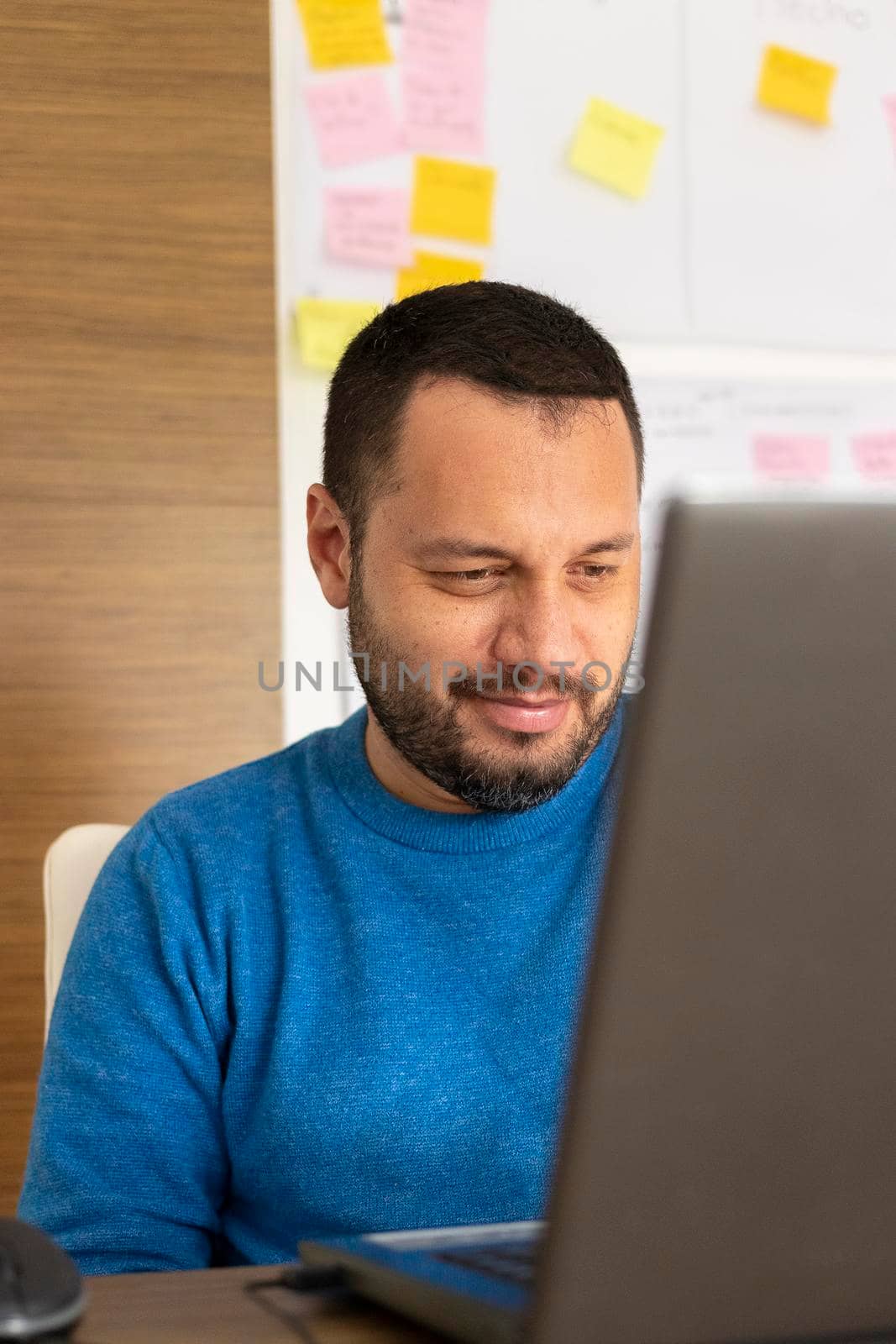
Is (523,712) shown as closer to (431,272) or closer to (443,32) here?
(431,272)

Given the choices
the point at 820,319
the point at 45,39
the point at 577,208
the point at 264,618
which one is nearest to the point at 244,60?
the point at 45,39

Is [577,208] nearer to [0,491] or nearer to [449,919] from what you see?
[0,491]

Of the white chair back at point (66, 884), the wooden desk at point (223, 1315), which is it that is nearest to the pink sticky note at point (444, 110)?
the white chair back at point (66, 884)

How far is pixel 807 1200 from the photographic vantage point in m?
0.45

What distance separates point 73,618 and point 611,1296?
1521 mm

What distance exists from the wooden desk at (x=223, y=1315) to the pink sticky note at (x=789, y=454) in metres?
1.72

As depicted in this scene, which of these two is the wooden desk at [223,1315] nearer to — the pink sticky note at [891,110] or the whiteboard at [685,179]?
the whiteboard at [685,179]

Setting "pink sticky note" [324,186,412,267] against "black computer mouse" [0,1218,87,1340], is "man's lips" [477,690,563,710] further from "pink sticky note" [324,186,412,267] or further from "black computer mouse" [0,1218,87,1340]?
"pink sticky note" [324,186,412,267]

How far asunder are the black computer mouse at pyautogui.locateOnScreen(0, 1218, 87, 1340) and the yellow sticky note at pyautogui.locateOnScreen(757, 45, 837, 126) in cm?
207

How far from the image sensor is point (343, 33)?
2008 mm

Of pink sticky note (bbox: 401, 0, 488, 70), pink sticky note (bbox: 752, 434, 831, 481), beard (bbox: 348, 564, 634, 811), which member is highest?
pink sticky note (bbox: 401, 0, 488, 70)

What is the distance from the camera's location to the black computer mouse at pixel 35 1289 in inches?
19.1

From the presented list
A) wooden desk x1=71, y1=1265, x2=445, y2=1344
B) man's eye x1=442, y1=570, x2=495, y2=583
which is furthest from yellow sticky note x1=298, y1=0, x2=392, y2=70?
wooden desk x1=71, y1=1265, x2=445, y2=1344

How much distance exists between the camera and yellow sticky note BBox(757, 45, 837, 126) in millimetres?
2195
